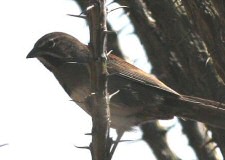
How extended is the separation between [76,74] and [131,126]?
0.75 meters

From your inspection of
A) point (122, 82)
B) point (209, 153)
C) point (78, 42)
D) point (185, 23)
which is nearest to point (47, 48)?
point (78, 42)

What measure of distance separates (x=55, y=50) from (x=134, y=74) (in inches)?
33.7

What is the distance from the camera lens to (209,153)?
604cm

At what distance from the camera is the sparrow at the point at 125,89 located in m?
5.77

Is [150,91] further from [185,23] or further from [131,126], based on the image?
[185,23]

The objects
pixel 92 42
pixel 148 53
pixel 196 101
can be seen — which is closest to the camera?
pixel 92 42

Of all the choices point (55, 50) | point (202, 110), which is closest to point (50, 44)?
point (55, 50)

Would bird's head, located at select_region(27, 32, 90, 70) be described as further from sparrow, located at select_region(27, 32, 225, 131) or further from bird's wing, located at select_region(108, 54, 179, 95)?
bird's wing, located at select_region(108, 54, 179, 95)

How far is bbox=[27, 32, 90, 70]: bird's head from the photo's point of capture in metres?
5.93

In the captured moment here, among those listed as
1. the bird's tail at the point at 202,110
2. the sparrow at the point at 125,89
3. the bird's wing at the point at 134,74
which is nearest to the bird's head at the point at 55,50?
the sparrow at the point at 125,89

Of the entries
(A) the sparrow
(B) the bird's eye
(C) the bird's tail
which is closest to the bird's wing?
(A) the sparrow

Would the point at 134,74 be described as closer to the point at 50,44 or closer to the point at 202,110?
the point at 202,110

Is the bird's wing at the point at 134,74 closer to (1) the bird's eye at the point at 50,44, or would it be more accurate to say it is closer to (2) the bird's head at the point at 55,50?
(2) the bird's head at the point at 55,50

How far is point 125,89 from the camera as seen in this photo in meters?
5.91
